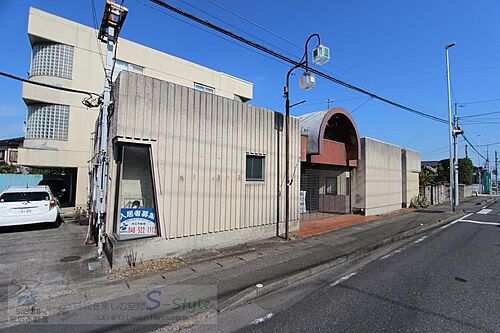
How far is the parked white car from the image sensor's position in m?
9.94

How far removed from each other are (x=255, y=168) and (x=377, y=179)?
36.6 ft

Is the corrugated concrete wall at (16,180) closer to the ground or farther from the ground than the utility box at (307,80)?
closer to the ground

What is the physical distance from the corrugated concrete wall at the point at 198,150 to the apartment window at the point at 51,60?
474 inches

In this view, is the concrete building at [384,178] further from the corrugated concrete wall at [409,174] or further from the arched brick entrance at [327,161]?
the arched brick entrance at [327,161]

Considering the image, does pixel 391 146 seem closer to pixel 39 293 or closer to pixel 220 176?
pixel 220 176

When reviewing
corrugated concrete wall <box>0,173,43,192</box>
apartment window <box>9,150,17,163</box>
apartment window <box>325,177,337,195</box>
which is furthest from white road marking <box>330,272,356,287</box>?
apartment window <box>9,150,17,163</box>

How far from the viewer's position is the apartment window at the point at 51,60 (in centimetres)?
A: 1579

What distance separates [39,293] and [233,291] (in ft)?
11.6

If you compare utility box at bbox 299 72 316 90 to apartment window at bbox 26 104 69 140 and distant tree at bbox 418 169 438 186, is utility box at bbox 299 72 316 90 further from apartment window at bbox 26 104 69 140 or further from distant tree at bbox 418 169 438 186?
distant tree at bbox 418 169 438 186

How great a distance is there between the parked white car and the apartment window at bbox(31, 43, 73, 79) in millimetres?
8375

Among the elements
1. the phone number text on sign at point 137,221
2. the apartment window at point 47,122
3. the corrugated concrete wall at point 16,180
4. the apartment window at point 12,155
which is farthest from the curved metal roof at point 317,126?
the apartment window at point 12,155

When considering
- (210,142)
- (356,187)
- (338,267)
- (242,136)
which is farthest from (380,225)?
(210,142)

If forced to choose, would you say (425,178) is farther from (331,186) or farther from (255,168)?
(255,168)

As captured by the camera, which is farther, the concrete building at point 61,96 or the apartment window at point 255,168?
the concrete building at point 61,96
